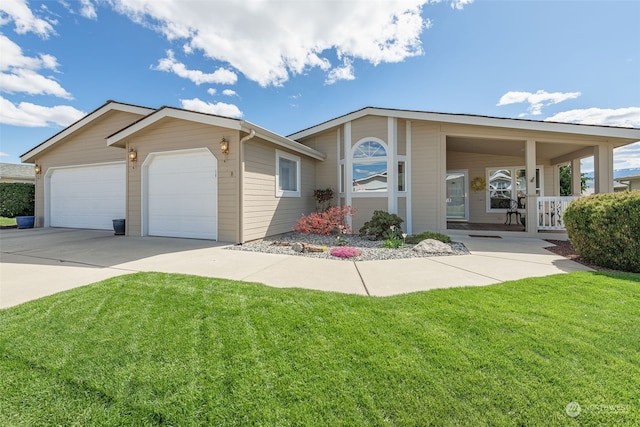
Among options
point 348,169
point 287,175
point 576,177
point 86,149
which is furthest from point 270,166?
point 576,177

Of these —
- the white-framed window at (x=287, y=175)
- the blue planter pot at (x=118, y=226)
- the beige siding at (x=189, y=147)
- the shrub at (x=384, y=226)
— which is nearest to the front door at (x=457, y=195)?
the shrub at (x=384, y=226)

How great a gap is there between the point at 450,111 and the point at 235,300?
8307mm

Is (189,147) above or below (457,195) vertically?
above

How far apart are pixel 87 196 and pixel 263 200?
832 centimetres

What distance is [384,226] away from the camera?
8125mm

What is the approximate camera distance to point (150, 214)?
853 centimetres

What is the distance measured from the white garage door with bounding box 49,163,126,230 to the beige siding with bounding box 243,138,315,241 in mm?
6108

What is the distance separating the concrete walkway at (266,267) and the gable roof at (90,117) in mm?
5865

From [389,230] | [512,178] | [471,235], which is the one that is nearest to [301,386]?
[389,230]

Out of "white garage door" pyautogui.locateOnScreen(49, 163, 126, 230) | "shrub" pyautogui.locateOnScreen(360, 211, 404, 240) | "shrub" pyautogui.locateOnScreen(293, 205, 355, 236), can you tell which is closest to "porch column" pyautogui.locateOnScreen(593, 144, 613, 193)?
"shrub" pyautogui.locateOnScreen(360, 211, 404, 240)

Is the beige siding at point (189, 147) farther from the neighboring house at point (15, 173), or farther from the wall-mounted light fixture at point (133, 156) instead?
the neighboring house at point (15, 173)

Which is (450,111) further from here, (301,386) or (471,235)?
(301,386)

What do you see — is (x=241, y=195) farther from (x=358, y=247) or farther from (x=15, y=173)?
(x=15, y=173)

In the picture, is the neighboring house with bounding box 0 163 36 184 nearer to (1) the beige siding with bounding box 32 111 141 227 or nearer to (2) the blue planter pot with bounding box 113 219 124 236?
(1) the beige siding with bounding box 32 111 141 227
